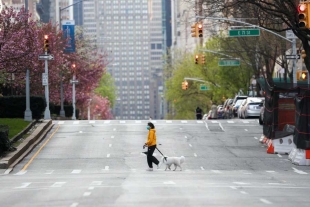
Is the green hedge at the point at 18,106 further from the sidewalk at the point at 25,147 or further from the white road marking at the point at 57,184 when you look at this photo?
the white road marking at the point at 57,184

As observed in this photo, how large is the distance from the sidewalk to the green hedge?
826 millimetres

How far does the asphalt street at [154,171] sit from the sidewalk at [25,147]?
0.34 m

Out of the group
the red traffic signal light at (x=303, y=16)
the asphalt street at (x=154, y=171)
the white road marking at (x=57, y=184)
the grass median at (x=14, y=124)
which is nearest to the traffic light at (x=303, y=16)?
the red traffic signal light at (x=303, y=16)

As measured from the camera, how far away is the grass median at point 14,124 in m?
44.4

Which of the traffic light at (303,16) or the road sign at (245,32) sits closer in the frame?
the traffic light at (303,16)

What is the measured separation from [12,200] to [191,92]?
97.3 m

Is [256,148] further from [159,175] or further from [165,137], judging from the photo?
[159,175]

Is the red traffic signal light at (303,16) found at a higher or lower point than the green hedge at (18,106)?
higher

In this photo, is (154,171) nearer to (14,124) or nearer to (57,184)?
(57,184)

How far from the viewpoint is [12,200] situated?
64.2 feet

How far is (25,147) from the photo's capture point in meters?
40.2

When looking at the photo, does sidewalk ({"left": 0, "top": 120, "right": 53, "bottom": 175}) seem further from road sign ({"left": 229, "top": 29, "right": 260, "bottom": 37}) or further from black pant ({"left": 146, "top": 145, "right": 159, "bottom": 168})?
road sign ({"left": 229, "top": 29, "right": 260, "bottom": 37})

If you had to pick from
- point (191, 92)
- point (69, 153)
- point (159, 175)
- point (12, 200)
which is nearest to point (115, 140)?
point (69, 153)

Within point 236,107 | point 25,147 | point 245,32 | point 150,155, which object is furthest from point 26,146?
point 236,107
